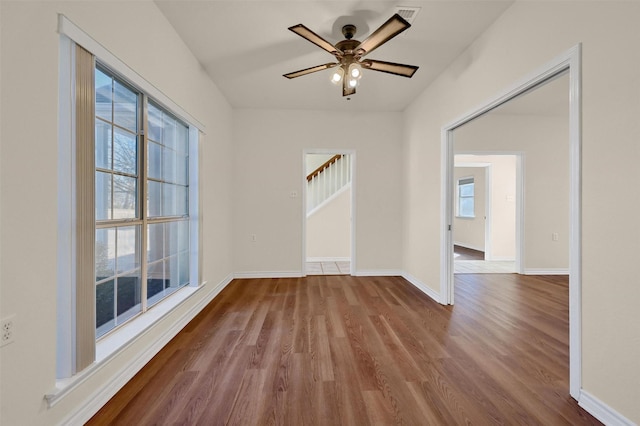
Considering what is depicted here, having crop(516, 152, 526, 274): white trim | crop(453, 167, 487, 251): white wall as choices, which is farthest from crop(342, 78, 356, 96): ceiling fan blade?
crop(453, 167, 487, 251): white wall

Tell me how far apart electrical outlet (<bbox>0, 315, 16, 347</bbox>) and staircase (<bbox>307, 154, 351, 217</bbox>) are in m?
A: 5.21

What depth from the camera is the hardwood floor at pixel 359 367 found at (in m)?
1.54

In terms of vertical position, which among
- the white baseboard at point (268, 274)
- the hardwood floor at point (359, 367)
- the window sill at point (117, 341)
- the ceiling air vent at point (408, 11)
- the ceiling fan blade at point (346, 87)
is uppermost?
the ceiling air vent at point (408, 11)

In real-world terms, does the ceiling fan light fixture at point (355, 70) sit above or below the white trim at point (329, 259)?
above

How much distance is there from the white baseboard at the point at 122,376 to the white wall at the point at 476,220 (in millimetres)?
6392

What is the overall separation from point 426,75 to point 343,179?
3152mm

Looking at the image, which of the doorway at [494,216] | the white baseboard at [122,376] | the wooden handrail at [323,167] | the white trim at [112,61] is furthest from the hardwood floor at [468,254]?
the white trim at [112,61]

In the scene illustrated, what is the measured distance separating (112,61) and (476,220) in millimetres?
8039

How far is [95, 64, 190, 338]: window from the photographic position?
1.80 meters

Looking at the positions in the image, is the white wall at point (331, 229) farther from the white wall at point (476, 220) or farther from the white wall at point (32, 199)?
the white wall at point (32, 199)

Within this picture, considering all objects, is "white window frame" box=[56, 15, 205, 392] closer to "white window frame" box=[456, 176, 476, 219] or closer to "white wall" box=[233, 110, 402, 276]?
"white wall" box=[233, 110, 402, 276]

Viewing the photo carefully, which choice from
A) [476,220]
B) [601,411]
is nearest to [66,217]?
[601,411]

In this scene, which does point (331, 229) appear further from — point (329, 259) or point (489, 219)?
point (489, 219)

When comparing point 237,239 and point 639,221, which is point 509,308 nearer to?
point 639,221
